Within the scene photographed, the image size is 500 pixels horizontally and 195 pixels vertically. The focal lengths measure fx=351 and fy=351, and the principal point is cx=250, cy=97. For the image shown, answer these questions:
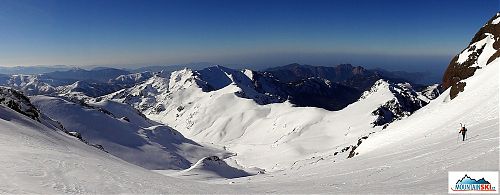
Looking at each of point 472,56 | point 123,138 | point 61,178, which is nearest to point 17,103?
point 61,178

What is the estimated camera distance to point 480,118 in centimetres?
3562

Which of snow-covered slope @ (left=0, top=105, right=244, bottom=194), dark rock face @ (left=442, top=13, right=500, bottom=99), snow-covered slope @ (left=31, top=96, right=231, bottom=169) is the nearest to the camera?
snow-covered slope @ (left=0, top=105, right=244, bottom=194)

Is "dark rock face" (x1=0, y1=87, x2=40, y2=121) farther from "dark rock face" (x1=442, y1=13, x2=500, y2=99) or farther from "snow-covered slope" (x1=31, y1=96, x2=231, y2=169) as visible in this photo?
"dark rock face" (x1=442, y1=13, x2=500, y2=99)

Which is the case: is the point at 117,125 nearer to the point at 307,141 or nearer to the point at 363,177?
the point at 307,141

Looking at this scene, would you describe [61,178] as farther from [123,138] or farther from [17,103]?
[123,138]

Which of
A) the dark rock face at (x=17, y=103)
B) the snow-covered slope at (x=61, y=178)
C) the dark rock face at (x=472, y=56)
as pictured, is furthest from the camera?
the dark rock face at (x=472, y=56)

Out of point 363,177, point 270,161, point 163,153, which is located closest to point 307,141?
point 270,161

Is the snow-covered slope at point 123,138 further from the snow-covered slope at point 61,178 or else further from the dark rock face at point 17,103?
the snow-covered slope at point 61,178

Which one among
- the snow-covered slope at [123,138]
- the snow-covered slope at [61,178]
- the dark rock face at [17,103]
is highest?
the dark rock face at [17,103]

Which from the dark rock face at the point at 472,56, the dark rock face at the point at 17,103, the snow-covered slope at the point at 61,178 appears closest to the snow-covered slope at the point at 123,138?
the dark rock face at the point at 17,103

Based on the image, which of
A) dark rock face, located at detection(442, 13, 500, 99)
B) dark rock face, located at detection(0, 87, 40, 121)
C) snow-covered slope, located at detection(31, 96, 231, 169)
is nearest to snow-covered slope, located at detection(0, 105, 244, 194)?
dark rock face, located at detection(0, 87, 40, 121)

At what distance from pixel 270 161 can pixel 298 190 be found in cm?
10287

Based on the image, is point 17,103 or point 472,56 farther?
point 472,56

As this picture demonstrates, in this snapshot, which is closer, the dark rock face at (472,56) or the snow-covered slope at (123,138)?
the dark rock face at (472,56)
